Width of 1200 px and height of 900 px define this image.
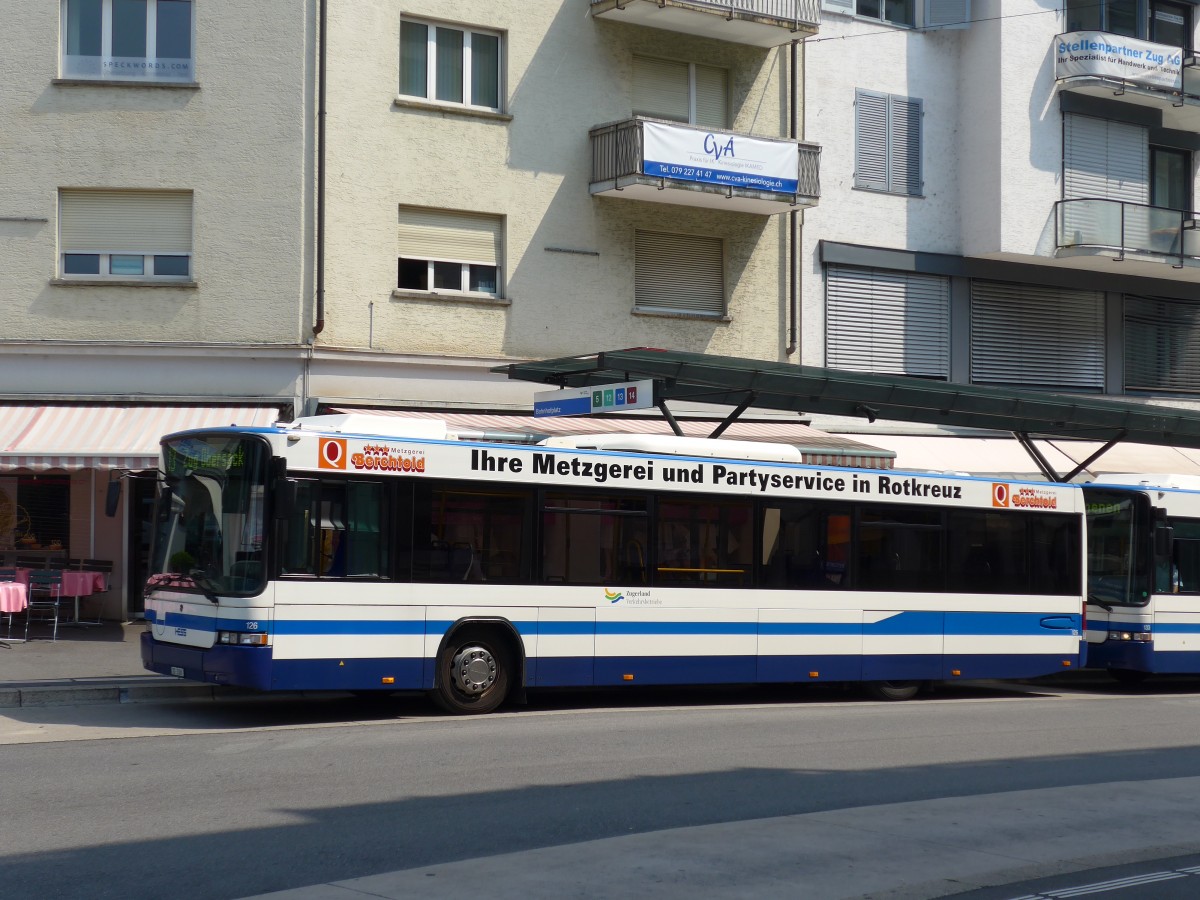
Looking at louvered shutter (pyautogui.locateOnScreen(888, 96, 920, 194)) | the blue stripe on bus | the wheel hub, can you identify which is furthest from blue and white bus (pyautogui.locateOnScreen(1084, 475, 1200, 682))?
louvered shutter (pyautogui.locateOnScreen(888, 96, 920, 194))

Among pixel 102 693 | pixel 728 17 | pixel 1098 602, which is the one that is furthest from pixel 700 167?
pixel 102 693

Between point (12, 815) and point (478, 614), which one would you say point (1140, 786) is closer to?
point (478, 614)

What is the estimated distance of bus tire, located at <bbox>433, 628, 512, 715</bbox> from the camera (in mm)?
14062

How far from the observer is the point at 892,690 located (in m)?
17.4

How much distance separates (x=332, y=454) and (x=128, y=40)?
11370 millimetres

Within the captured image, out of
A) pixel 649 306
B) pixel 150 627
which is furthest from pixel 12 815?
pixel 649 306

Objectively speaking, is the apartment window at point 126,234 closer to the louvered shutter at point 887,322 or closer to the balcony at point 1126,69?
the louvered shutter at point 887,322

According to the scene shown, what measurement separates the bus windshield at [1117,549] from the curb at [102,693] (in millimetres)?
11301

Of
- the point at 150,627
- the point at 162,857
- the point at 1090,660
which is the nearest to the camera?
the point at 162,857

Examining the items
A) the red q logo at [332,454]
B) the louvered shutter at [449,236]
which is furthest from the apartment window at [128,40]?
the red q logo at [332,454]

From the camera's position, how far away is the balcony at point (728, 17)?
2394 cm

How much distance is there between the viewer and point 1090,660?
1962cm

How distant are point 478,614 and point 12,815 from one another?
19.5 feet

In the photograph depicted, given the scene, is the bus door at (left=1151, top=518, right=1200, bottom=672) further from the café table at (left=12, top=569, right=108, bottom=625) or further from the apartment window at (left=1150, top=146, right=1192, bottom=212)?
the café table at (left=12, top=569, right=108, bottom=625)
